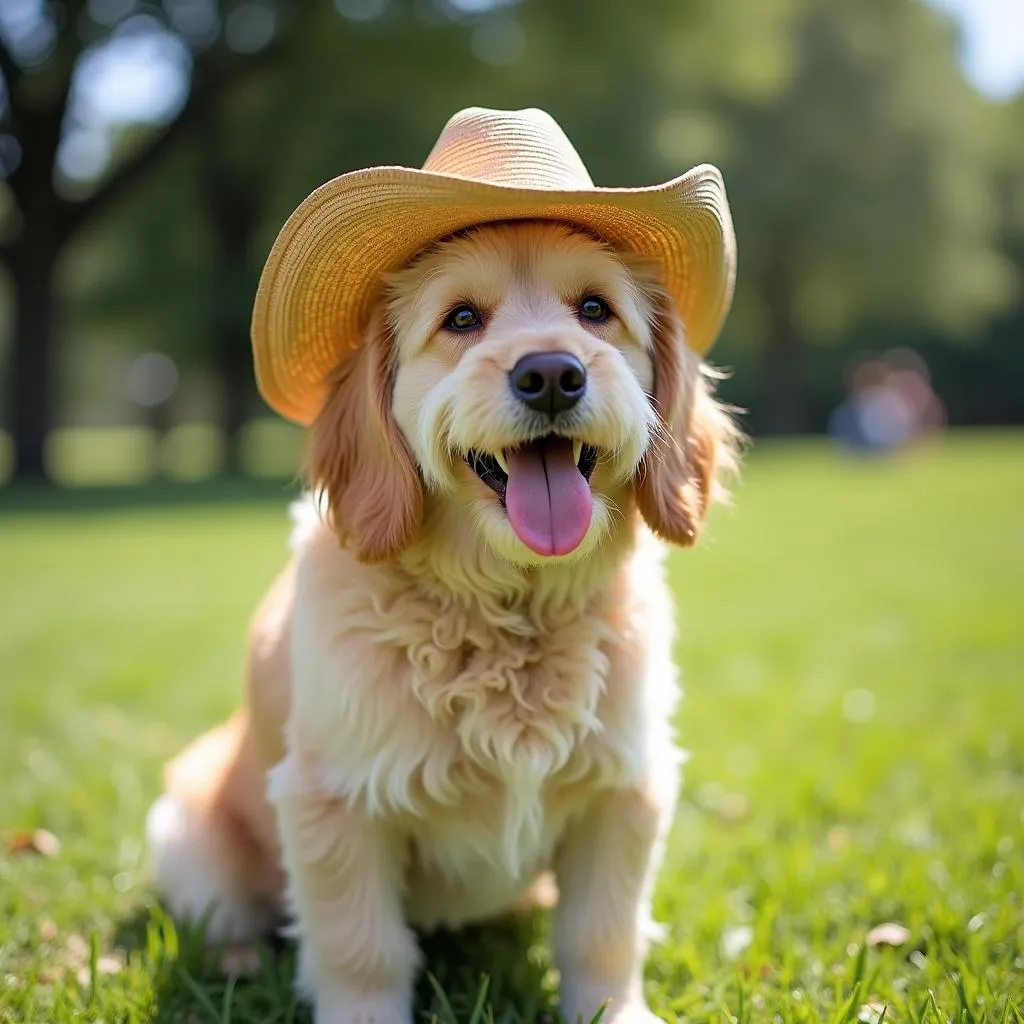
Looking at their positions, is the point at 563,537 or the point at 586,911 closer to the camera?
the point at 563,537

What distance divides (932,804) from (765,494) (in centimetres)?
1132

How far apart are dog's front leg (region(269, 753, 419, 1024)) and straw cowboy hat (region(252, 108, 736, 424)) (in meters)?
0.94

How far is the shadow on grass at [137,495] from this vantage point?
14.3 m

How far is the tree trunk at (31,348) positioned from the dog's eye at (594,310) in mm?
17813

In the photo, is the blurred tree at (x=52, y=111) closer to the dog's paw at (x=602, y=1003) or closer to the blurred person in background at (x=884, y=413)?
the blurred person in background at (x=884, y=413)

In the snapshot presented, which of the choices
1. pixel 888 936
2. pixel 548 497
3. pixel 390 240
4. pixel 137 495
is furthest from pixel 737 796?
pixel 137 495

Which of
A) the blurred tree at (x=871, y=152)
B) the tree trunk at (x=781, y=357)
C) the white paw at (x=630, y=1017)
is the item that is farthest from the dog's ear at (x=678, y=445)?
the tree trunk at (x=781, y=357)

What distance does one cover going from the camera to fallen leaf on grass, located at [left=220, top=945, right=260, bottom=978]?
8.39ft

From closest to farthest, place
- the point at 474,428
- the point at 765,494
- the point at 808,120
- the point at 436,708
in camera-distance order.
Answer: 1. the point at 474,428
2. the point at 436,708
3. the point at 765,494
4. the point at 808,120

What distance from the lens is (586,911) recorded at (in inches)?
93.6

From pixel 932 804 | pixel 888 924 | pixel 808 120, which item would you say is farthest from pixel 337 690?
pixel 808 120

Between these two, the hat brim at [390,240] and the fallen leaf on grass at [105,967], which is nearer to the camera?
the hat brim at [390,240]

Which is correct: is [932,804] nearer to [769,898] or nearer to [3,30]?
[769,898]

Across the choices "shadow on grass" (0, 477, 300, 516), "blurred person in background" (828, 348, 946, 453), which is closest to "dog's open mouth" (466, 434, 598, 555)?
"shadow on grass" (0, 477, 300, 516)
